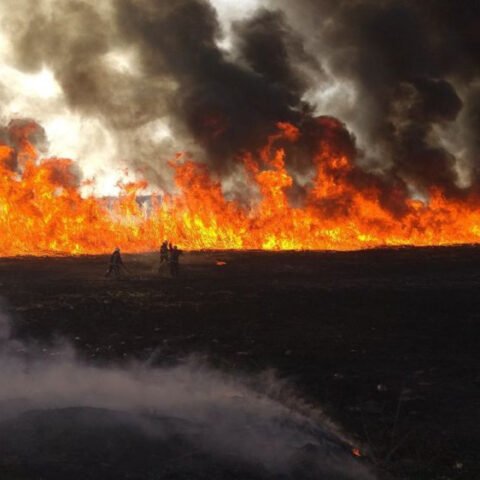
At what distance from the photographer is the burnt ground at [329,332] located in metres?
6.45

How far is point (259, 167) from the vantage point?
45.7 m

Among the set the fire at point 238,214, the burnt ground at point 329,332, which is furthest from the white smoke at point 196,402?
the fire at point 238,214

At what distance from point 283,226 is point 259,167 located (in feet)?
21.7

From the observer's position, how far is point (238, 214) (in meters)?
43.1

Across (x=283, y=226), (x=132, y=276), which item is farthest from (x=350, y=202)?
(x=132, y=276)

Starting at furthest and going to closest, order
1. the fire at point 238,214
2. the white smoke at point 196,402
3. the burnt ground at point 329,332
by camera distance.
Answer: the fire at point 238,214 → the burnt ground at point 329,332 → the white smoke at point 196,402

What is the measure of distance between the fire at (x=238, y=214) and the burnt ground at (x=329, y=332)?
12.3m

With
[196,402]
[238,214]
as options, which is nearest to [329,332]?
[196,402]

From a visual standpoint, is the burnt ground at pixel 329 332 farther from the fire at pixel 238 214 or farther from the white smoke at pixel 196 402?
the fire at pixel 238 214

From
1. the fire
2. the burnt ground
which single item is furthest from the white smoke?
the fire

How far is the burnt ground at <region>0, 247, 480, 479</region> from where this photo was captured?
254 inches

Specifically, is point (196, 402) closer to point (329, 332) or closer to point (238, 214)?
point (329, 332)

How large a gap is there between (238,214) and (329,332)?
102 ft

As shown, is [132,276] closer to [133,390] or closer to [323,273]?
[323,273]
